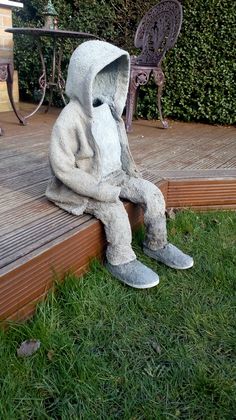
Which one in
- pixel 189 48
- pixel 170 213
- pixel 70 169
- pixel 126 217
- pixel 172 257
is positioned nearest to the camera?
pixel 70 169

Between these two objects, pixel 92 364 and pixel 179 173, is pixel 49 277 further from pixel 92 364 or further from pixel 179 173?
pixel 179 173

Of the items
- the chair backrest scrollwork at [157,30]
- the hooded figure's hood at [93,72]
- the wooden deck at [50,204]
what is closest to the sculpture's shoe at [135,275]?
the wooden deck at [50,204]

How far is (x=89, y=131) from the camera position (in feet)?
5.85

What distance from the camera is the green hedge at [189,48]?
462 centimetres

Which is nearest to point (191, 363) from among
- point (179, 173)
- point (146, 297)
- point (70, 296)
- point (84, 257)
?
point (146, 297)

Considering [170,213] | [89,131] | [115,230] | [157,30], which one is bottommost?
[170,213]

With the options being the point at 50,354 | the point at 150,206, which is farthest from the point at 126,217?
the point at 50,354

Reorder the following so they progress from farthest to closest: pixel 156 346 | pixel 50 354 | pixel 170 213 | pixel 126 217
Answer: pixel 170 213, pixel 126 217, pixel 156 346, pixel 50 354

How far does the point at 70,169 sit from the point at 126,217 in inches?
13.5

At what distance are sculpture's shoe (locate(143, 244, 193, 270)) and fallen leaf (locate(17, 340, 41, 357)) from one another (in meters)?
0.79

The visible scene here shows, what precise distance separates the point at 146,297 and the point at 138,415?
1.95ft

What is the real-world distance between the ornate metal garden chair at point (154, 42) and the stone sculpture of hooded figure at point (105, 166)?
2.02m

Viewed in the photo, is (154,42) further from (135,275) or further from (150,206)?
(135,275)

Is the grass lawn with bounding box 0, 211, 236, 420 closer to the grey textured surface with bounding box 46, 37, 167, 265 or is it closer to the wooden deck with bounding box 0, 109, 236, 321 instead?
the wooden deck with bounding box 0, 109, 236, 321
